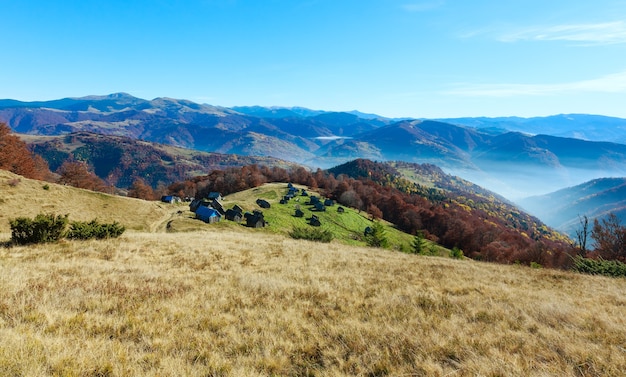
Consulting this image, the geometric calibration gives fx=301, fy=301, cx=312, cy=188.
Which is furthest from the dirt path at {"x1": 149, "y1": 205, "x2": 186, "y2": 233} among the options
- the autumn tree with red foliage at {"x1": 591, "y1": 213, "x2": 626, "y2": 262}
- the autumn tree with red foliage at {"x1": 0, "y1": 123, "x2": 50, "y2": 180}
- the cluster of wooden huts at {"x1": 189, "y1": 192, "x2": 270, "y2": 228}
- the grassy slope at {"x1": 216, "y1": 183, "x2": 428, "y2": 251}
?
the autumn tree with red foliage at {"x1": 591, "y1": 213, "x2": 626, "y2": 262}

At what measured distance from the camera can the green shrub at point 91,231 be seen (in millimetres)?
20938

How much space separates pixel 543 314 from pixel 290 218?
280ft

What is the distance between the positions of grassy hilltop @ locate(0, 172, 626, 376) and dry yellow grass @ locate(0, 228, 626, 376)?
4cm

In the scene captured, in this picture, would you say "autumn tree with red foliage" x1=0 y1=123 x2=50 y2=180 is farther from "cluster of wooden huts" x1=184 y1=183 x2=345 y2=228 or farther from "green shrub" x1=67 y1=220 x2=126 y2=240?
"green shrub" x1=67 y1=220 x2=126 y2=240

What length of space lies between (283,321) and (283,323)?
95mm

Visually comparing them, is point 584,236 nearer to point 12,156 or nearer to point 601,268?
point 601,268

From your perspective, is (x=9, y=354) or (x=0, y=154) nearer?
(x=9, y=354)

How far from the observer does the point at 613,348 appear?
7492mm

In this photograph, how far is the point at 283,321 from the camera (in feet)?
28.4

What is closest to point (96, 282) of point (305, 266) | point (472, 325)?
point (305, 266)

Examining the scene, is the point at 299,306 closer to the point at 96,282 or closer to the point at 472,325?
the point at 472,325

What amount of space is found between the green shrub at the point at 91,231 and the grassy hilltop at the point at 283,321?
4338mm

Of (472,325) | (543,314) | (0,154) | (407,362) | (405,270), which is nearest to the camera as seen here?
(407,362)

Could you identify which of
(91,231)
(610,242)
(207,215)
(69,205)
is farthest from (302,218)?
(91,231)
